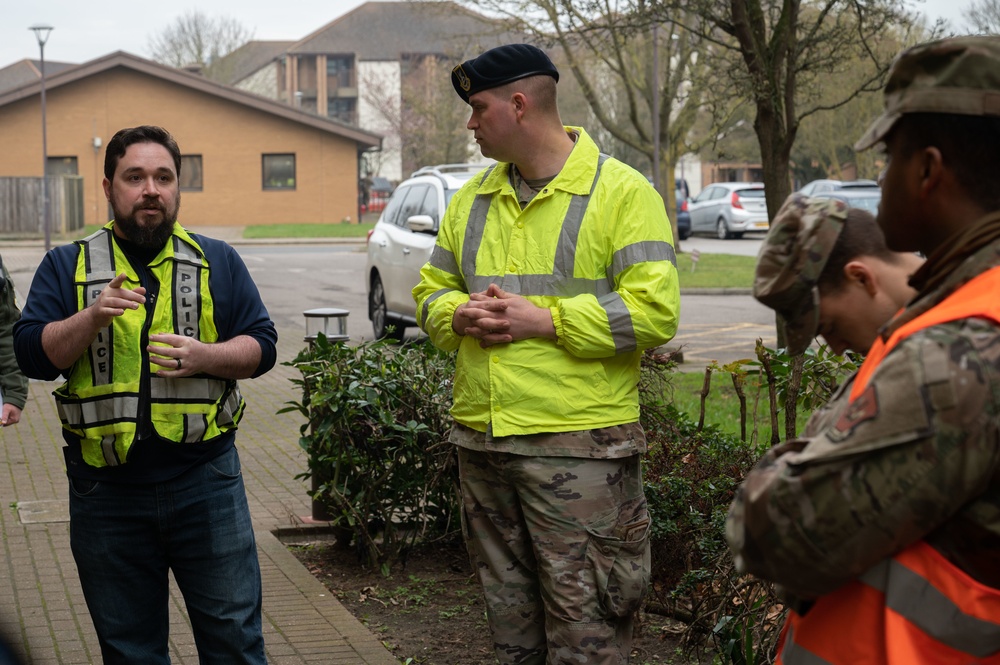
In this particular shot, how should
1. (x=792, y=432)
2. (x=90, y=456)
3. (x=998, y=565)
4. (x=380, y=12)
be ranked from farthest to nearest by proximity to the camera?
(x=380, y=12)
(x=792, y=432)
(x=90, y=456)
(x=998, y=565)

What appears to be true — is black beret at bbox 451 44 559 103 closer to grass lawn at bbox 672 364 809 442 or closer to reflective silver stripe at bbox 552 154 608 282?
reflective silver stripe at bbox 552 154 608 282

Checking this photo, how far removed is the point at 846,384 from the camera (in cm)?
180

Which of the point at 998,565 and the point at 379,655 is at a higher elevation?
the point at 998,565

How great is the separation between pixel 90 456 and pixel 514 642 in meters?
1.33

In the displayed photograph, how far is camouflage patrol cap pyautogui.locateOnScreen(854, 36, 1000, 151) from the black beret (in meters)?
1.89

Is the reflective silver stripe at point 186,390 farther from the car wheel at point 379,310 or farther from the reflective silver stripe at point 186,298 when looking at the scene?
the car wheel at point 379,310

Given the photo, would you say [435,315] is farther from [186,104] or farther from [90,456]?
[186,104]

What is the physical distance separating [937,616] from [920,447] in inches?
9.8

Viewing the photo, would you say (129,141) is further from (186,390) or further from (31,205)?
(31,205)

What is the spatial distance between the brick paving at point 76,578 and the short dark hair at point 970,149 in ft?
8.64

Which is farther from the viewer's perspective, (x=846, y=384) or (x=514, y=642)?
(x=514, y=642)

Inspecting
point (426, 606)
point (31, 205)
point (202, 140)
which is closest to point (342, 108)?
point (202, 140)

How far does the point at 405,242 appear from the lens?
45.0 feet

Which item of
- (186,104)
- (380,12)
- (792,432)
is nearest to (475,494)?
(792,432)
